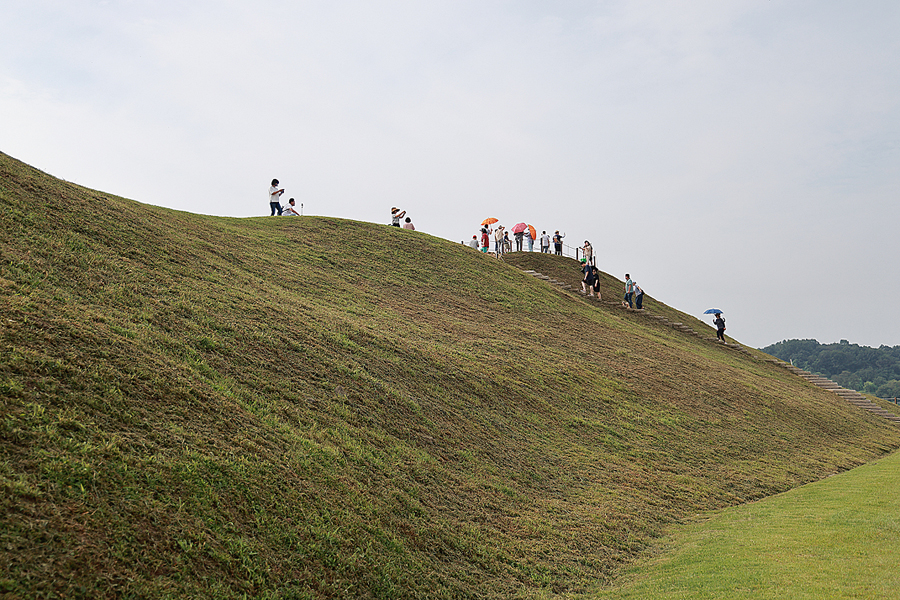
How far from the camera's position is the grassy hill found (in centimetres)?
491

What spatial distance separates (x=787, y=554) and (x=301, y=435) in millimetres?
6519

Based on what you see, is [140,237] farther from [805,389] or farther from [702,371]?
[805,389]

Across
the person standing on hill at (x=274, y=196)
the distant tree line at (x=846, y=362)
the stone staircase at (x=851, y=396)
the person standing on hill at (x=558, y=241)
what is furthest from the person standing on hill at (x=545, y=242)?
the distant tree line at (x=846, y=362)

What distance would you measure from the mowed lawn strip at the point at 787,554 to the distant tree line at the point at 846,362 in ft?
301

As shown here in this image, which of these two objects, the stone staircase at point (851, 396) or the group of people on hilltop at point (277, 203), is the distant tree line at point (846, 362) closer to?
Result: the stone staircase at point (851, 396)

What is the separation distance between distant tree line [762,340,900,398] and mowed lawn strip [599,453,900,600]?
301 ft

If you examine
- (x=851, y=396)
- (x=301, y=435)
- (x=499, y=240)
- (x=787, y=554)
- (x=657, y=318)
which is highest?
(x=499, y=240)

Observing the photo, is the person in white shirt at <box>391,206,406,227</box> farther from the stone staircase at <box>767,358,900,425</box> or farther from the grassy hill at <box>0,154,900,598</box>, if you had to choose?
the stone staircase at <box>767,358,900,425</box>

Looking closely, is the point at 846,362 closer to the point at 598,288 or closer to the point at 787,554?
the point at 598,288

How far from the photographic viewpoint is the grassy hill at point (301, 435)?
4906 mm

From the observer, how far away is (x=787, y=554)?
7.59m

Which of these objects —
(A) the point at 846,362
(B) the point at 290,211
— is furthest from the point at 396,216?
(A) the point at 846,362

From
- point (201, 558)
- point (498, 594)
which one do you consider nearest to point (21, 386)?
point (201, 558)

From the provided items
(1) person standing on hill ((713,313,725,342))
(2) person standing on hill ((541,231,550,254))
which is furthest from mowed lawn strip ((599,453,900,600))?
(2) person standing on hill ((541,231,550,254))
